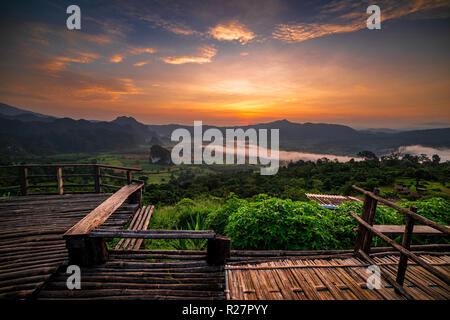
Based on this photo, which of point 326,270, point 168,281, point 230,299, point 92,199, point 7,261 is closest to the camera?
point 230,299

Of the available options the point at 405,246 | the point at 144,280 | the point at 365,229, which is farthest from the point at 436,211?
the point at 144,280

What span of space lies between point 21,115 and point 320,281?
828ft

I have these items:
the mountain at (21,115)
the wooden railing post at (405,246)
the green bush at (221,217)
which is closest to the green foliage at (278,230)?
the green bush at (221,217)

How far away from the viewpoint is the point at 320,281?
8.73 ft

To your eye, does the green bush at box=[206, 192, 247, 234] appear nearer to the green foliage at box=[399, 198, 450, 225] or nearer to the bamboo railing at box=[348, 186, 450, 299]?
the bamboo railing at box=[348, 186, 450, 299]

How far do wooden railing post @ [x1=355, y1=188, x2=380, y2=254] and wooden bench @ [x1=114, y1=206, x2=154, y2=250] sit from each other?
423 centimetres

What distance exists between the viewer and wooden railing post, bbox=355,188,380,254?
3127mm

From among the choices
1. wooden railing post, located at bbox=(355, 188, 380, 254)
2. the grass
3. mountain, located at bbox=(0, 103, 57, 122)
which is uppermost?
mountain, located at bbox=(0, 103, 57, 122)

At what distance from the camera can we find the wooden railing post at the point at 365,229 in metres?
3.13

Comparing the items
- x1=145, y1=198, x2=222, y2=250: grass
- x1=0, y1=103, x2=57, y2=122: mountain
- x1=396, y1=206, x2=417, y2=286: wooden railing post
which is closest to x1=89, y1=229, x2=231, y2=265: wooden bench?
x1=145, y1=198, x2=222, y2=250: grass
